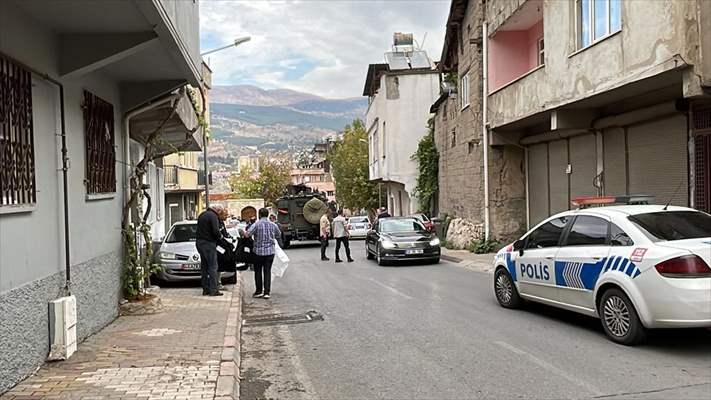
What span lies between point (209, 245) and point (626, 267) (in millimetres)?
7266

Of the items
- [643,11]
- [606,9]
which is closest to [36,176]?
[643,11]

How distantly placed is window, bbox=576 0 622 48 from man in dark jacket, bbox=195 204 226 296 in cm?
845

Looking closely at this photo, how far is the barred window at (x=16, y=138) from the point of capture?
5652 mm

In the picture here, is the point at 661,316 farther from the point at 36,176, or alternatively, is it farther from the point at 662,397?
the point at 36,176

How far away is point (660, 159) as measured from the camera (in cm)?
1320

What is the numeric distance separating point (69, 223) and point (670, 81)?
998 centimetres

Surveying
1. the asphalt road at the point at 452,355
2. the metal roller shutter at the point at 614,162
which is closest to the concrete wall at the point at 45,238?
the asphalt road at the point at 452,355

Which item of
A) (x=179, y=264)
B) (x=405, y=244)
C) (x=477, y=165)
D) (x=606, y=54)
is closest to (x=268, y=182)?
(x=477, y=165)

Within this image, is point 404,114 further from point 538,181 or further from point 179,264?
point 179,264

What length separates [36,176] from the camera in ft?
21.1

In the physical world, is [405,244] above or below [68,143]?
below

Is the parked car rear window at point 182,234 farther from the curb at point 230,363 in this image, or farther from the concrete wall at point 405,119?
the concrete wall at point 405,119

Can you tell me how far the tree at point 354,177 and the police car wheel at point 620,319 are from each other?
4552 cm

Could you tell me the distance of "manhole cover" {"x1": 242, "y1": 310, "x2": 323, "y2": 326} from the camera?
9992 millimetres
